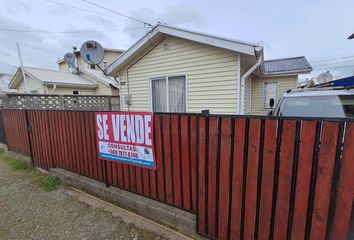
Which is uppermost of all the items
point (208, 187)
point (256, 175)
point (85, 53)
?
point (85, 53)

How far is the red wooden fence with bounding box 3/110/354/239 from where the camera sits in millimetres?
1422

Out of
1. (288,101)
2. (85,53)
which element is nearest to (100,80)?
(85,53)

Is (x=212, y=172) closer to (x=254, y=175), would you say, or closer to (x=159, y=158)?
(x=254, y=175)

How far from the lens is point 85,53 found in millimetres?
6719

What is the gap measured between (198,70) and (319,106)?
304cm

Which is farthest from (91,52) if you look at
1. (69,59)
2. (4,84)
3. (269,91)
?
(4,84)

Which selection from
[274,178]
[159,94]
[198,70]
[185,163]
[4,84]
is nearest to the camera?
[274,178]

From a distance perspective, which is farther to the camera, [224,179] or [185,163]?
[185,163]

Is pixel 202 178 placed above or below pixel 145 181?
above

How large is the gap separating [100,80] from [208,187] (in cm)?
1332

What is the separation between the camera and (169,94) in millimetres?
6027

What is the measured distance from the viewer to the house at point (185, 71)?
483 centimetres

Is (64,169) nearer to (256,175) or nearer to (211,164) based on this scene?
(211,164)

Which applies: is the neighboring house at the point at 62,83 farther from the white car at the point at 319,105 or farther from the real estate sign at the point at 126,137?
the white car at the point at 319,105
